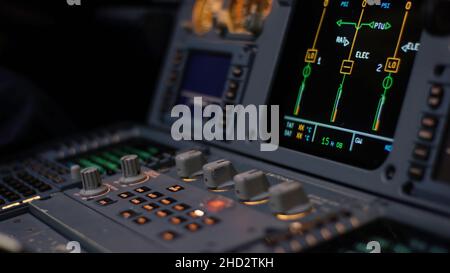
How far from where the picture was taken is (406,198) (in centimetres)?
124

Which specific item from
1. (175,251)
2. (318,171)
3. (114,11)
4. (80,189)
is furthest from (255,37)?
(114,11)

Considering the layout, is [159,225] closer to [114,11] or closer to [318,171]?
[318,171]

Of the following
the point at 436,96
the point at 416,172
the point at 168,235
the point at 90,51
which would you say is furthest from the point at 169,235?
the point at 90,51

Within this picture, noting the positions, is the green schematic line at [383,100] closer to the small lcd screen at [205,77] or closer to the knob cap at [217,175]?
the knob cap at [217,175]

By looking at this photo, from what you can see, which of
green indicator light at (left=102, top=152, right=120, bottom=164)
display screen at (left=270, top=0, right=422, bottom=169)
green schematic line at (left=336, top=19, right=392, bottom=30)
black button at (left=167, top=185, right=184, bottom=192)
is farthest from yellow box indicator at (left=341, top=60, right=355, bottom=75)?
green indicator light at (left=102, top=152, right=120, bottom=164)

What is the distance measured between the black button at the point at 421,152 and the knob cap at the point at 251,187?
37 centimetres

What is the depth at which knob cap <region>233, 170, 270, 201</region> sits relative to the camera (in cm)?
131

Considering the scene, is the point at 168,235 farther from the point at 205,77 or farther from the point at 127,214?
the point at 205,77

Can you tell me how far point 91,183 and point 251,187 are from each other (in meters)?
0.48

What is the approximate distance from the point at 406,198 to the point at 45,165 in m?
1.22

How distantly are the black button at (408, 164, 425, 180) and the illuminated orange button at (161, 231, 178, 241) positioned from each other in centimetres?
58

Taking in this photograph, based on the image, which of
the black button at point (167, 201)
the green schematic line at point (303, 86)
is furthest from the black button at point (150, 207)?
the green schematic line at point (303, 86)

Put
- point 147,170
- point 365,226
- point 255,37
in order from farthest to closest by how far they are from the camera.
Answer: point 255,37 → point 147,170 → point 365,226

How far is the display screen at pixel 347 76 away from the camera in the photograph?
4.50ft
